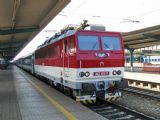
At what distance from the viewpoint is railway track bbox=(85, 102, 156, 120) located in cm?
963

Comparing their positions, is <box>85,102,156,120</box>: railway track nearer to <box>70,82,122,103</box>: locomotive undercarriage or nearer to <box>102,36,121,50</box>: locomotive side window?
<box>70,82,122,103</box>: locomotive undercarriage

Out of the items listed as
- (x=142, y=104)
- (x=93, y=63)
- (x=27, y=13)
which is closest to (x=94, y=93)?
(x=93, y=63)

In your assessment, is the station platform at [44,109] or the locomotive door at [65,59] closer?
the station platform at [44,109]

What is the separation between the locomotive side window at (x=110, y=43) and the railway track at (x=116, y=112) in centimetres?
208

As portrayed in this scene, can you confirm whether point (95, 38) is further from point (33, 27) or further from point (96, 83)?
point (33, 27)

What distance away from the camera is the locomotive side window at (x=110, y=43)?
12.0 m

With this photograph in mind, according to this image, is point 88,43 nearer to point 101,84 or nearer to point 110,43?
point 110,43

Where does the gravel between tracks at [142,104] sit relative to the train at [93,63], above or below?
below

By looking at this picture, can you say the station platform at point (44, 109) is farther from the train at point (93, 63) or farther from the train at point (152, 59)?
the train at point (152, 59)

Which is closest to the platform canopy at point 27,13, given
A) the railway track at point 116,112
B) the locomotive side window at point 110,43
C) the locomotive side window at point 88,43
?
the locomotive side window at point 110,43

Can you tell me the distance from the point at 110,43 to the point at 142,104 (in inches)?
112

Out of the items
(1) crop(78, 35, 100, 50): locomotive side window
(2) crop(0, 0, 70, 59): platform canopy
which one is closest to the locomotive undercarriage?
(1) crop(78, 35, 100, 50): locomotive side window

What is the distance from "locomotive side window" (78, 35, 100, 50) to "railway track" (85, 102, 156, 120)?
7.00 feet

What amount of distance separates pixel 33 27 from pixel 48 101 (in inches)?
739
